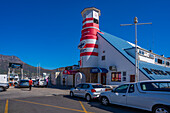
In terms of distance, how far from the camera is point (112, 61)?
20219 millimetres

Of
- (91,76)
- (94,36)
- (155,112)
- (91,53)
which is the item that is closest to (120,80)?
(91,76)

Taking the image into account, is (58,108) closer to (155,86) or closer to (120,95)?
(120,95)

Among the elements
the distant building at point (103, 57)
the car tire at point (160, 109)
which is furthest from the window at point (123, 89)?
the distant building at point (103, 57)

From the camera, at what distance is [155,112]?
20.4 feet

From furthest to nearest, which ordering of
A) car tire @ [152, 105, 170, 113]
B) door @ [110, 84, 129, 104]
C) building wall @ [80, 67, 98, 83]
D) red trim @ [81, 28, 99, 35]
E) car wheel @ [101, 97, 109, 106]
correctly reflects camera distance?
red trim @ [81, 28, 99, 35], building wall @ [80, 67, 98, 83], car wheel @ [101, 97, 109, 106], door @ [110, 84, 129, 104], car tire @ [152, 105, 170, 113]

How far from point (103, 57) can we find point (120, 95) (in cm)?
1406

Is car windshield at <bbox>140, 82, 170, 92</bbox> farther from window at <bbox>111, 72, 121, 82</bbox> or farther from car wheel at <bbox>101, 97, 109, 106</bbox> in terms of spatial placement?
window at <bbox>111, 72, 121, 82</bbox>

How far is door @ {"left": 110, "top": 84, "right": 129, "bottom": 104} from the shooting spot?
774cm

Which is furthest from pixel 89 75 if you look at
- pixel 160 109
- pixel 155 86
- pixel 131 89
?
pixel 160 109

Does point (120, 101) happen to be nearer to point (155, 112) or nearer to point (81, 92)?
point (155, 112)

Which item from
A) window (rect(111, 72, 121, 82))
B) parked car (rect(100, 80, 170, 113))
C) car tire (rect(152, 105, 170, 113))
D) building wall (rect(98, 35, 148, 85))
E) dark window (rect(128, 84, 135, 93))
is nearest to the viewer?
car tire (rect(152, 105, 170, 113))

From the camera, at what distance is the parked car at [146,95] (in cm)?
603

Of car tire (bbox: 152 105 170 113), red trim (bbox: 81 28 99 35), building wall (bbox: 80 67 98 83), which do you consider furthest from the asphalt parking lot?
red trim (bbox: 81 28 99 35)

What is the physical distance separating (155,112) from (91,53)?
16509 millimetres
